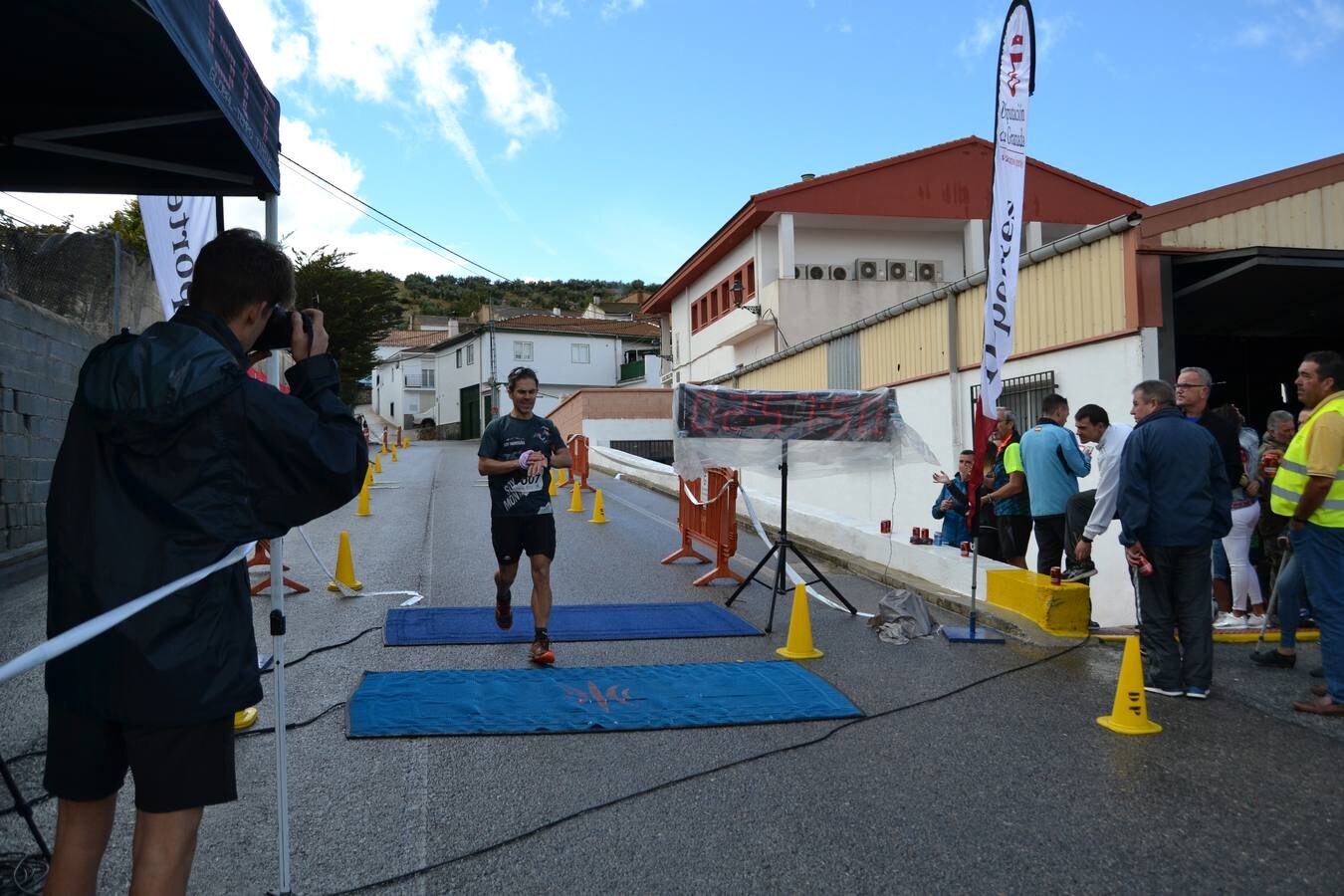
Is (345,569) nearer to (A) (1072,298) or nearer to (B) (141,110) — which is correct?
(B) (141,110)

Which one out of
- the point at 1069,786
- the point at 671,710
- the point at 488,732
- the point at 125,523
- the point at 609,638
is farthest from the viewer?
the point at 609,638

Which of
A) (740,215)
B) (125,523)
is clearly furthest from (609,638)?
(740,215)

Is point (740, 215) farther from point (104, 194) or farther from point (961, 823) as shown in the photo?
point (961, 823)

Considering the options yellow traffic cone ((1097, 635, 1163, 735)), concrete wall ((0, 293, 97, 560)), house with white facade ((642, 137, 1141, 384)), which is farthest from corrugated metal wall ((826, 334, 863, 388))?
yellow traffic cone ((1097, 635, 1163, 735))

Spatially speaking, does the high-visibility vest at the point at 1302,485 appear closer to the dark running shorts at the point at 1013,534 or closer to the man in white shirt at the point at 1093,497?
the man in white shirt at the point at 1093,497

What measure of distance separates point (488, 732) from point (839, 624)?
4.07 meters

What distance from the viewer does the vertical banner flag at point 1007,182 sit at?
7.47 m

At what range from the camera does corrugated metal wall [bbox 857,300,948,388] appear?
1518 centimetres

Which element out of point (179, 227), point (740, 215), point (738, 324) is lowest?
point (179, 227)

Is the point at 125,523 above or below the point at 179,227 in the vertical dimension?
below

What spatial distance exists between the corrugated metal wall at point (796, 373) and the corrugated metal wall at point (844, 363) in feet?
0.90

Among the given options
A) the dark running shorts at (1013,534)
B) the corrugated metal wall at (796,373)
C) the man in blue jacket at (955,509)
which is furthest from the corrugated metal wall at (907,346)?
the dark running shorts at (1013,534)

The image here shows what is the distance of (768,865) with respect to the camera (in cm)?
368

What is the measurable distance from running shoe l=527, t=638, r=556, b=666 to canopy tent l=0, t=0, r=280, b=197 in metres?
3.43
